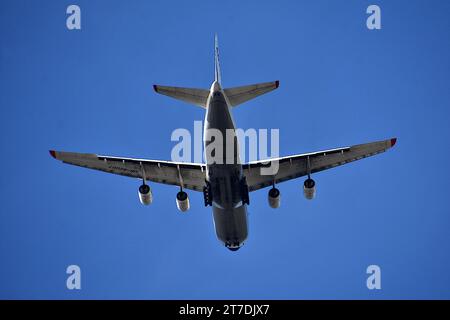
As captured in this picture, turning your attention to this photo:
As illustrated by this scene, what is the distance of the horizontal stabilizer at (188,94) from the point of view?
39.3 meters

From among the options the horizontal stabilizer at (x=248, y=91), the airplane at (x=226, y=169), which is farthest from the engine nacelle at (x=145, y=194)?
the horizontal stabilizer at (x=248, y=91)

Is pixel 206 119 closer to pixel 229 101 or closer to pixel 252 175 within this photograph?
pixel 229 101

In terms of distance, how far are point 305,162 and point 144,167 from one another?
1060 cm

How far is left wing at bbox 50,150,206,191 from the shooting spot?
4309 centimetres

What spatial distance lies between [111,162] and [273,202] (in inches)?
425

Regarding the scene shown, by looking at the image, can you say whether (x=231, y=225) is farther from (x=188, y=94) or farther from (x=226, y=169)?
(x=188, y=94)

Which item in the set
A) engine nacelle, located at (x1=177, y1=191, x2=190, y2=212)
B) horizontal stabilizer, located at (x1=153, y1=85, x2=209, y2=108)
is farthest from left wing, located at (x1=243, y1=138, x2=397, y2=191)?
horizontal stabilizer, located at (x1=153, y1=85, x2=209, y2=108)

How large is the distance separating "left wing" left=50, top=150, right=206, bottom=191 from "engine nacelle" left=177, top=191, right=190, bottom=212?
45.6 inches

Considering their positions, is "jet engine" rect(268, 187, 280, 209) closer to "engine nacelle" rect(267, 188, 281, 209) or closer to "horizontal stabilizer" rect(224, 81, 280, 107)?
"engine nacelle" rect(267, 188, 281, 209)

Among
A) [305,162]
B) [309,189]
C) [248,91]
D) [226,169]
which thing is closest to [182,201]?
[226,169]

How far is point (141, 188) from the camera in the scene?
1690 inches

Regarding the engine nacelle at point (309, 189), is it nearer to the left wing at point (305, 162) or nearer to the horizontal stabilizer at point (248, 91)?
the left wing at point (305, 162)

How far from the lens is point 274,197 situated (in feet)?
143

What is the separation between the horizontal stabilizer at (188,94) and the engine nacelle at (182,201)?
6613 mm
